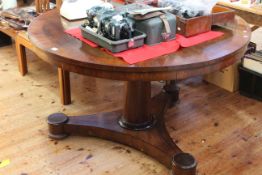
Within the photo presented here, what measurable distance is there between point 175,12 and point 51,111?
113cm

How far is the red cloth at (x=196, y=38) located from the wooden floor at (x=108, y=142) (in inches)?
27.5

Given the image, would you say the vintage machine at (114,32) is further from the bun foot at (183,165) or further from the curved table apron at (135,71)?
the bun foot at (183,165)

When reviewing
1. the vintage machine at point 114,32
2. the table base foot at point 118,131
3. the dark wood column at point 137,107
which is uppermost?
the vintage machine at point 114,32

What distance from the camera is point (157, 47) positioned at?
1453 mm

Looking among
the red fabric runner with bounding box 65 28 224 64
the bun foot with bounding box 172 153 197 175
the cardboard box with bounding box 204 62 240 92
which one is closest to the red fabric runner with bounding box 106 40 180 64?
the red fabric runner with bounding box 65 28 224 64

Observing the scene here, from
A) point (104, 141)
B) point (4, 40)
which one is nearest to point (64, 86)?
point (104, 141)

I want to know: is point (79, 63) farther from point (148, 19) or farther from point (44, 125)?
point (44, 125)

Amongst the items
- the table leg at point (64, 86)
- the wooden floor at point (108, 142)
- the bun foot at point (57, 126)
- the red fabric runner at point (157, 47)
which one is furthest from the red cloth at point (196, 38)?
the table leg at point (64, 86)

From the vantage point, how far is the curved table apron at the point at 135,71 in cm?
134

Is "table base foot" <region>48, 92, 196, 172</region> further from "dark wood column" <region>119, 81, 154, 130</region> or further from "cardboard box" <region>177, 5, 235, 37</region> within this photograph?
"cardboard box" <region>177, 5, 235, 37</region>

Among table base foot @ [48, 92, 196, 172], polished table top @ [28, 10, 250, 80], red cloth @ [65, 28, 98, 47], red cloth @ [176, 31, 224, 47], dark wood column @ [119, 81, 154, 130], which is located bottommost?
table base foot @ [48, 92, 196, 172]

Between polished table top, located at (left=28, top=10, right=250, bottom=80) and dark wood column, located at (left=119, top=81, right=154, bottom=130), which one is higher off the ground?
polished table top, located at (left=28, top=10, right=250, bottom=80)

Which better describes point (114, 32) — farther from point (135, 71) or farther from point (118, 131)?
point (118, 131)

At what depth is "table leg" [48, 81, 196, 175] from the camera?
1854mm
